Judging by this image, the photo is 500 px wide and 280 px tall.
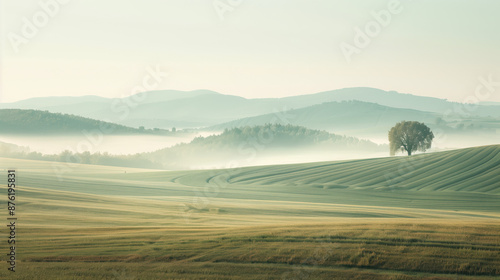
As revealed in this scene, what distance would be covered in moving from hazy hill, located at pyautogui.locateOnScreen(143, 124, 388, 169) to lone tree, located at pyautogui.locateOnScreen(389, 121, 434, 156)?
51.9 meters

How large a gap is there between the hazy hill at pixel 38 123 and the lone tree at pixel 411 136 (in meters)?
99.3

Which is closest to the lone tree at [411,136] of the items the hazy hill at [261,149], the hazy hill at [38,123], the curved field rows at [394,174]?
the curved field rows at [394,174]

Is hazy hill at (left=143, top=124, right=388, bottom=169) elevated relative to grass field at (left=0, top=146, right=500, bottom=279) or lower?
elevated

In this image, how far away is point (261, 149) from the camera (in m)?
146

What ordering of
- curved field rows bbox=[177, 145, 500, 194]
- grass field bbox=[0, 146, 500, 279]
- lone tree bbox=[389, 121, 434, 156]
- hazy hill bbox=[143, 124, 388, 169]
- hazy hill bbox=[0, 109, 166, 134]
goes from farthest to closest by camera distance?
1. hazy hill bbox=[0, 109, 166, 134]
2. hazy hill bbox=[143, 124, 388, 169]
3. lone tree bbox=[389, 121, 434, 156]
4. curved field rows bbox=[177, 145, 500, 194]
5. grass field bbox=[0, 146, 500, 279]

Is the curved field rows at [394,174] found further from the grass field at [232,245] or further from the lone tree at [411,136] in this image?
the grass field at [232,245]

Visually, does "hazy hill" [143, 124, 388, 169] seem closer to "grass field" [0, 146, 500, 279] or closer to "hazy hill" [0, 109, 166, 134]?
"hazy hill" [0, 109, 166, 134]

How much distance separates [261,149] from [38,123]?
62266 mm

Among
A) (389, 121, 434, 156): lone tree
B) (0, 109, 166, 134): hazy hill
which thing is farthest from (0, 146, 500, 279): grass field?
(0, 109, 166, 134): hazy hill

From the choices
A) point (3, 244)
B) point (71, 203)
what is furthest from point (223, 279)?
point (71, 203)

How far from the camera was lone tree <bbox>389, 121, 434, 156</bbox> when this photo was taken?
72.3 meters

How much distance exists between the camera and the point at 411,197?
50.5 meters

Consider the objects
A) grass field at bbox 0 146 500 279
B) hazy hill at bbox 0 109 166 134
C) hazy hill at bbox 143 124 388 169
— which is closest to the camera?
grass field at bbox 0 146 500 279

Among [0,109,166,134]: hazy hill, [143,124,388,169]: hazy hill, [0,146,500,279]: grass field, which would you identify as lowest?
[0,146,500,279]: grass field
